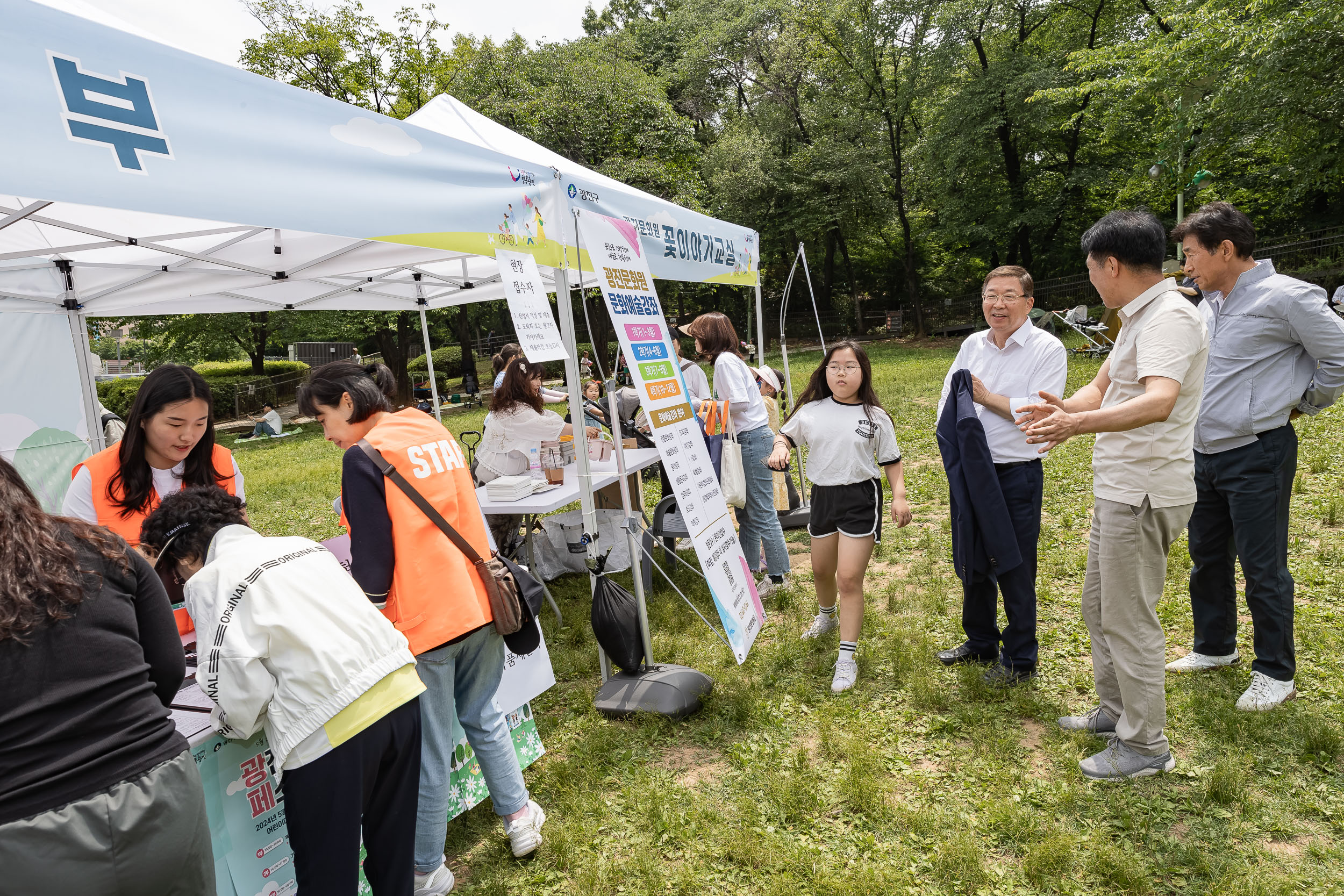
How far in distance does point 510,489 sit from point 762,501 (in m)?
1.62

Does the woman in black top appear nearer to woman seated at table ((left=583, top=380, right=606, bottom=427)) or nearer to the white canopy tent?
the white canopy tent

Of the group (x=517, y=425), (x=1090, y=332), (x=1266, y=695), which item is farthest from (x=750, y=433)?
(x=1090, y=332)

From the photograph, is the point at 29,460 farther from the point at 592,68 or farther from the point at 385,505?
the point at 592,68

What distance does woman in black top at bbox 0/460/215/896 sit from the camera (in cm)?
124

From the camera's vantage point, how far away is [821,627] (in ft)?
13.4

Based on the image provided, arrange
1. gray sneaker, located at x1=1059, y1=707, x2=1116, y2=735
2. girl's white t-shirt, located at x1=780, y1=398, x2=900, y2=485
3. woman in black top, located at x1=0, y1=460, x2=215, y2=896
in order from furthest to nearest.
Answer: girl's white t-shirt, located at x1=780, y1=398, x2=900, y2=485
gray sneaker, located at x1=1059, y1=707, x2=1116, y2=735
woman in black top, located at x1=0, y1=460, x2=215, y2=896

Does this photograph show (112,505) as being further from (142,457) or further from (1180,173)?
(1180,173)

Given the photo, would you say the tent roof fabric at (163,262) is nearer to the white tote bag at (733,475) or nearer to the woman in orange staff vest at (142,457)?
the woman in orange staff vest at (142,457)

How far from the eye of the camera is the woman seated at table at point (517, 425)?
5000 mm

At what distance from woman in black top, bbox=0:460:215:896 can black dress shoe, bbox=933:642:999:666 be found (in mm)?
3195

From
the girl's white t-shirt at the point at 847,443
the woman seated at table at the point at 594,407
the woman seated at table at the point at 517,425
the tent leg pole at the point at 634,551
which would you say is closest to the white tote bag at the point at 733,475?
the girl's white t-shirt at the point at 847,443

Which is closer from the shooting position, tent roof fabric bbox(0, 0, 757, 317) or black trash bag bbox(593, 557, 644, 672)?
tent roof fabric bbox(0, 0, 757, 317)

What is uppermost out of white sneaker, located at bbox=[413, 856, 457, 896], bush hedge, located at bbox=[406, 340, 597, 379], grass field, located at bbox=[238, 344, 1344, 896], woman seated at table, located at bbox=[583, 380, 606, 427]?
bush hedge, located at bbox=[406, 340, 597, 379]

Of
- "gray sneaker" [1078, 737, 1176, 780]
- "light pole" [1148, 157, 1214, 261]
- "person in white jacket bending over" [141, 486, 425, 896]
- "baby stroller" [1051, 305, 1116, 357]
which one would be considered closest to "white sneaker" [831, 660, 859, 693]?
"gray sneaker" [1078, 737, 1176, 780]
